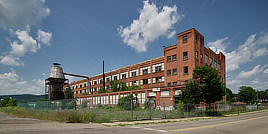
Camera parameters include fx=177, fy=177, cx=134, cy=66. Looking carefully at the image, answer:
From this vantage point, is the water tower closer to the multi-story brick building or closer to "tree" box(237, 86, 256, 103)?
the multi-story brick building

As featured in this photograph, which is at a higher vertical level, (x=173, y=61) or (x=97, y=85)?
(x=173, y=61)

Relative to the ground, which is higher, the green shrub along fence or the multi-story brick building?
the multi-story brick building

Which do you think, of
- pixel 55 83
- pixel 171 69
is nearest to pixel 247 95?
pixel 171 69

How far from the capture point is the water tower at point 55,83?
2287 inches

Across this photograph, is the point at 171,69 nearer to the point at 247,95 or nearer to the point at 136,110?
the point at 136,110

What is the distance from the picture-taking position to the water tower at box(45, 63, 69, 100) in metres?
58.1

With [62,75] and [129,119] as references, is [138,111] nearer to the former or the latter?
[129,119]

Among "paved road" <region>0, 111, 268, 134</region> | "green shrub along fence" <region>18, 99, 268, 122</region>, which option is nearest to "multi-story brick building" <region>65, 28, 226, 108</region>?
"green shrub along fence" <region>18, 99, 268, 122</region>

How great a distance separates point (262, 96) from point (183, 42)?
444 feet

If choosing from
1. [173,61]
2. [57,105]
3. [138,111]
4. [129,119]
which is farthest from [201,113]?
[57,105]

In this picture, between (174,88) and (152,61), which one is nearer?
(174,88)

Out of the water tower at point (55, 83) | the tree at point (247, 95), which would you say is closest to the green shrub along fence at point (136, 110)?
the water tower at point (55, 83)

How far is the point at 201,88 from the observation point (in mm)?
26766

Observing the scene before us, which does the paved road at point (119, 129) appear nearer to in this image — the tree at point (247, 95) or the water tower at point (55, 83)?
the water tower at point (55, 83)
